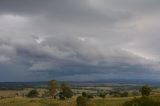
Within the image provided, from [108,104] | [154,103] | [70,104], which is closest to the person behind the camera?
[154,103]

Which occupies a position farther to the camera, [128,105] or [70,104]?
[70,104]

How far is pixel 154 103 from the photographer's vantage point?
120562 mm

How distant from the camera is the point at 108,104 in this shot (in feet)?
541

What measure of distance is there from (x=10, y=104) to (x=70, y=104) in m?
40.6

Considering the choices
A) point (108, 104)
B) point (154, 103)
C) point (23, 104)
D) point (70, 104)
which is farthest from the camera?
point (23, 104)

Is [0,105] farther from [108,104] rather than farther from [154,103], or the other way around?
[154,103]

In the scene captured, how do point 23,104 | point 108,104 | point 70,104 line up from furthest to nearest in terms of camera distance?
point 23,104
point 70,104
point 108,104

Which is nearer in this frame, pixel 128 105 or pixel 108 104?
pixel 128 105

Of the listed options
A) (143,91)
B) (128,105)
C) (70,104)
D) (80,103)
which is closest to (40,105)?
(70,104)

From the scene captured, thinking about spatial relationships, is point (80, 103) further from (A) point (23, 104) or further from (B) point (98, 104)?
(A) point (23, 104)

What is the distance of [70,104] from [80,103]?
1341 cm

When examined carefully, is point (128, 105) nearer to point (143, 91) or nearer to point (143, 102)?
point (143, 102)

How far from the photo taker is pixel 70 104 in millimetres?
177125

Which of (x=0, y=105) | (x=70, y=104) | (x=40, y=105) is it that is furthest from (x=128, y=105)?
(x=0, y=105)
